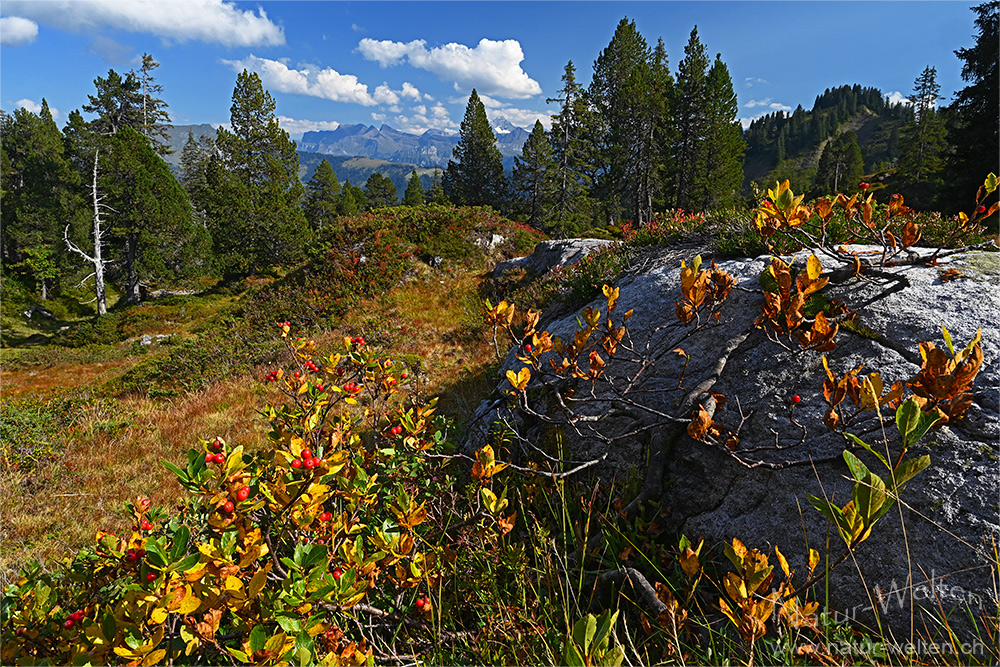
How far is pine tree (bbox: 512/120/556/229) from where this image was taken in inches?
1186

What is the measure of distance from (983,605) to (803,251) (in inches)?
116

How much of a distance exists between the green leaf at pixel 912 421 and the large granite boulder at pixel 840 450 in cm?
65

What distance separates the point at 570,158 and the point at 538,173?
339cm

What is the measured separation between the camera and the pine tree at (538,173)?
30.1m

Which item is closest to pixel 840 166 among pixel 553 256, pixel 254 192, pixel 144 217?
pixel 553 256

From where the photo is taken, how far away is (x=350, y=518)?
224 centimetres

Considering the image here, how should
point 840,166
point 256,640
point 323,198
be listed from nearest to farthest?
point 256,640, point 323,198, point 840,166

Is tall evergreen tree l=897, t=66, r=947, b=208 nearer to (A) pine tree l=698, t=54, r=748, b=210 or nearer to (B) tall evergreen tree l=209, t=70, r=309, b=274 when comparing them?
(A) pine tree l=698, t=54, r=748, b=210

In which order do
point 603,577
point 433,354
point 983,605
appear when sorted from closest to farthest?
point 983,605, point 603,577, point 433,354

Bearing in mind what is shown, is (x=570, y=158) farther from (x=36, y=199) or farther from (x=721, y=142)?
(x=36, y=199)

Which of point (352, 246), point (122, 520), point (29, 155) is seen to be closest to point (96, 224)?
point (29, 155)

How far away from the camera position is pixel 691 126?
32.0 m

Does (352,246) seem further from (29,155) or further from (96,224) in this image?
(29,155)

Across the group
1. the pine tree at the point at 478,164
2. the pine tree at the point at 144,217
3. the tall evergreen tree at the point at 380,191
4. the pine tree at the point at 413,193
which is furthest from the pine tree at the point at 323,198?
the pine tree at the point at 144,217
